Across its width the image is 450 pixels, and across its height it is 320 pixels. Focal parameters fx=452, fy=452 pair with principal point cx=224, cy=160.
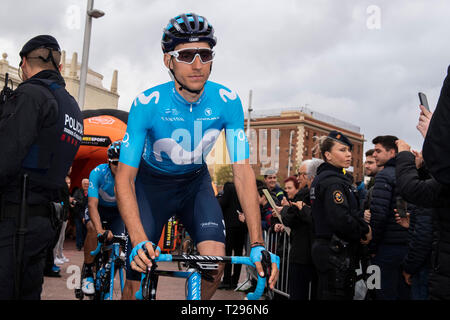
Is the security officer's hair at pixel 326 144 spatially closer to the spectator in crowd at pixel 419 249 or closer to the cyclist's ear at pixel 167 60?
the spectator in crowd at pixel 419 249

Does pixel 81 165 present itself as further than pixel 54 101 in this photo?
Yes

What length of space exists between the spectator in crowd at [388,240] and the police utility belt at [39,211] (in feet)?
11.7

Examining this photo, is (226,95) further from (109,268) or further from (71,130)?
(109,268)

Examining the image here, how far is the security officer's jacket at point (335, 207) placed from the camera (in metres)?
4.77

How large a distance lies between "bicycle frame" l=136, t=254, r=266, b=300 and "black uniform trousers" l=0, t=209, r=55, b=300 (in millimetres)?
1213

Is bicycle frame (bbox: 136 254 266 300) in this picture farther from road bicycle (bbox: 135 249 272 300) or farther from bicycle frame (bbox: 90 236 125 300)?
bicycle frame (bbox: 90 236 125 300)

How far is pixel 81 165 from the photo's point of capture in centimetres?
1546

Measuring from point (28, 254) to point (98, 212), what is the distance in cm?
290

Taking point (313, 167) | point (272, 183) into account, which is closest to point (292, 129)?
point (272, 183)

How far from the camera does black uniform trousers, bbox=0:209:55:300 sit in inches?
123

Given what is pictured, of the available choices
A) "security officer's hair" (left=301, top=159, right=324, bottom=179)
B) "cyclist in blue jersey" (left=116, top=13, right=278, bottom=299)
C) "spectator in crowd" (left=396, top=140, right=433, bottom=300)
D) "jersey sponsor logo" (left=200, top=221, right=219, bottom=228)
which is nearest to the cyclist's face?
"cyclist in blue jersey" (left=116, top=13, right=278, bottom=299)
